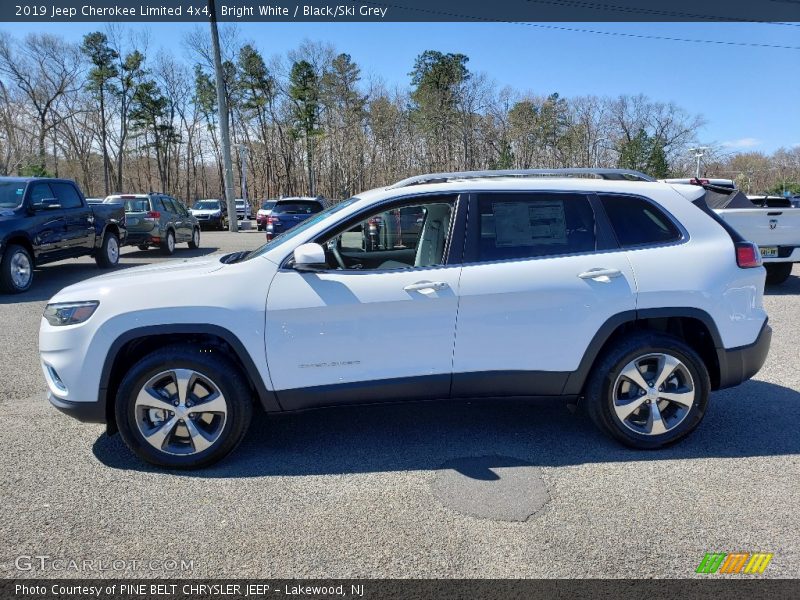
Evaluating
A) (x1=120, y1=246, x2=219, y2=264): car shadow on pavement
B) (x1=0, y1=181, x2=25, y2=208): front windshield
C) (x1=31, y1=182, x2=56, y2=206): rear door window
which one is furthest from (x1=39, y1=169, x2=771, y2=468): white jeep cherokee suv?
(x1=120, y1=246, x2=219, y2=264): car shadow on pavement

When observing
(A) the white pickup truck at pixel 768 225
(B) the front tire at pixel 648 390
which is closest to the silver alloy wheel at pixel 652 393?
(B) the front tire at pixel 648 390

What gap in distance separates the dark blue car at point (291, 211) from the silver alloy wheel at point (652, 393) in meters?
13.9

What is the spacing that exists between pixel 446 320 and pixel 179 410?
173cm

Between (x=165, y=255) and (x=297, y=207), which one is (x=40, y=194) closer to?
(x=165, y=255)

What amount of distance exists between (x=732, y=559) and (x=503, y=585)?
44.2 inches

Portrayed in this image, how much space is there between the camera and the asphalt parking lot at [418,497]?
2.58 meters

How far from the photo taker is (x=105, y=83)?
51562 millimetres

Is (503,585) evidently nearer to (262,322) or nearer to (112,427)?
(262,322)

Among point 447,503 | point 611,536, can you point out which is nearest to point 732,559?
point 611,536


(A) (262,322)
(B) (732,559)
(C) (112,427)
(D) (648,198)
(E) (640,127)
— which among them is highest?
(E) (640,127)

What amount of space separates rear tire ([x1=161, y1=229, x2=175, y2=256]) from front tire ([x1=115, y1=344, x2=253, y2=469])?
1350cm

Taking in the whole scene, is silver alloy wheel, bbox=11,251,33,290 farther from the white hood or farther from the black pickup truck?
the white hood

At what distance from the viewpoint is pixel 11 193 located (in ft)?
31.8
